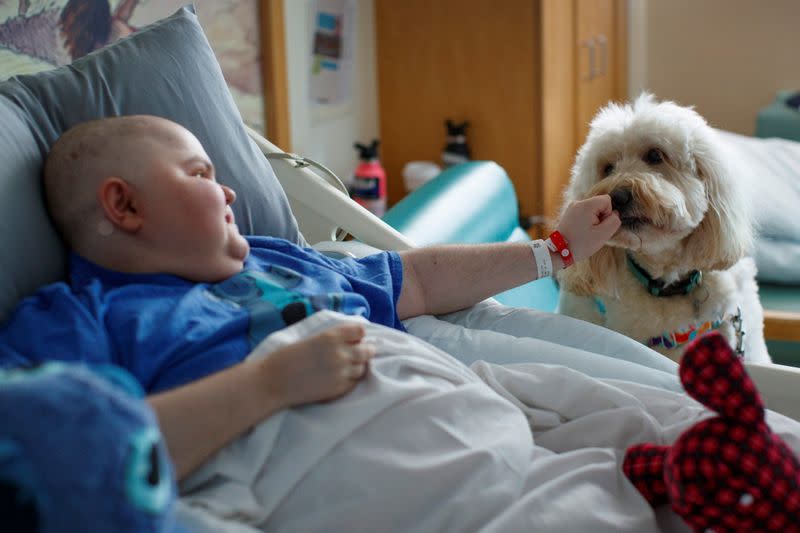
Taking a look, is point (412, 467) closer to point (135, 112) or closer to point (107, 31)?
point (135, 112)

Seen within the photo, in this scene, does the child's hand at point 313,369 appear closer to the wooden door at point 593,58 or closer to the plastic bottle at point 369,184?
the plastic bottle at point 369,184

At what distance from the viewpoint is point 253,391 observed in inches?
36.4

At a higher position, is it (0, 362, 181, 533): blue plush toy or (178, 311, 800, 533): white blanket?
(0, 362, 181, 533): blue plush toy

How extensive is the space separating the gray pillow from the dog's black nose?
0.59 meters

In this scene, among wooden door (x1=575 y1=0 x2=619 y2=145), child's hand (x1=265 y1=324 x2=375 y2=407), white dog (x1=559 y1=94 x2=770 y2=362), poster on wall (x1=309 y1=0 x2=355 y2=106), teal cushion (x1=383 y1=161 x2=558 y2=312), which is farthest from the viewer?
wooden door (x1=575 y1=0 x2=619 y2=145)

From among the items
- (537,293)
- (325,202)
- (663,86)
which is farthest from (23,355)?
(663,86)

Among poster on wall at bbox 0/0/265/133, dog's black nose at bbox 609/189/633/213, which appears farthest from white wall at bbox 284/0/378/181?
dog's black nose at bbox 609/189/633/213

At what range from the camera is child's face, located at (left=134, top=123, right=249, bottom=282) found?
108 centimetres

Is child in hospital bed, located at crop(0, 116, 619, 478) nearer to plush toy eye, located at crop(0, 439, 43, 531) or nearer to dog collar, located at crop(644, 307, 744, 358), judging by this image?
plush toy eye, located at crop(0, 439, 43, 531)

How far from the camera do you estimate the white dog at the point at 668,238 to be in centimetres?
171

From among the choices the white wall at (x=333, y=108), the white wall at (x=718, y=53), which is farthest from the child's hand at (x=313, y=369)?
the white wall at (x=718, y=53)

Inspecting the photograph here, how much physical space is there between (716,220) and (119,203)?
45.7 inches

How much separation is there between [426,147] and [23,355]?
280 centimetres

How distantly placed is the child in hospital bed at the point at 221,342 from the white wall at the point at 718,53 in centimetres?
373
